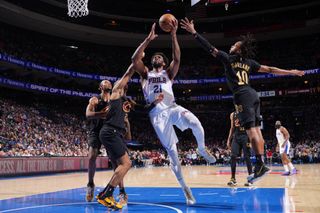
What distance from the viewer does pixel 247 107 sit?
5941mm

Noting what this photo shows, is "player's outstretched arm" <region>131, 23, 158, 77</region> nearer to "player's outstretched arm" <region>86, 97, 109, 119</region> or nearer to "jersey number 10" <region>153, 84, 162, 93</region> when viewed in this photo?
"jersey number 10" <region>153, 84, 162, 93</region>

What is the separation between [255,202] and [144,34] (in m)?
29.4

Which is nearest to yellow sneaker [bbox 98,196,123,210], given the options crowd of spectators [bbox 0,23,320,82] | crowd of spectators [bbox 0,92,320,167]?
crowd of spectators [bbox 0,92,320,167]

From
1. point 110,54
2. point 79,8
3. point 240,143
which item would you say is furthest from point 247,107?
point 110,54

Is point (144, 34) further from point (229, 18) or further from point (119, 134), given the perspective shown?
point (119, 134)

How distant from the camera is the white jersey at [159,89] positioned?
20.6 feet

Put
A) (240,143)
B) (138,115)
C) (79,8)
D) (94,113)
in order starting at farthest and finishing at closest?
(138,115) < (79,8) < (240,143) < (94,113)

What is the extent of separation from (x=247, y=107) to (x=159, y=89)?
1.49 meters

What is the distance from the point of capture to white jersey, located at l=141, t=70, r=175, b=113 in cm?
628

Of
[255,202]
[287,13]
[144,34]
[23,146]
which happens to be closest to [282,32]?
[287,13]

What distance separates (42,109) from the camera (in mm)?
28469

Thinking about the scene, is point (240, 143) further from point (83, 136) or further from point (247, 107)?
point (83, 136)

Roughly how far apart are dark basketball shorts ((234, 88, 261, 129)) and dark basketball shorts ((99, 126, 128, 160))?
1995mm

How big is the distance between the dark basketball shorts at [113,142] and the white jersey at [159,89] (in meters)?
0.86
